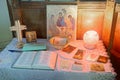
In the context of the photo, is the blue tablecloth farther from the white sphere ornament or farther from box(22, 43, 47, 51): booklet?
the white sphere ornament

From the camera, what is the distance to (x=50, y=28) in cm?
147

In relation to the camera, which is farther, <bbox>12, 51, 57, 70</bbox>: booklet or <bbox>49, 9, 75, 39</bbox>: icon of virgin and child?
<bbox>49, 9, 75, 39</bbox>: icon of virgin and child

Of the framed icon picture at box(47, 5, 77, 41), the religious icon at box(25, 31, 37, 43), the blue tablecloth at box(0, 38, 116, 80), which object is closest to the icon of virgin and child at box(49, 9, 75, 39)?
the framed icon picture at box(47, 5, 77, 41)

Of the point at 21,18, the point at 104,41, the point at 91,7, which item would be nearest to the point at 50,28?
the point at 21,18

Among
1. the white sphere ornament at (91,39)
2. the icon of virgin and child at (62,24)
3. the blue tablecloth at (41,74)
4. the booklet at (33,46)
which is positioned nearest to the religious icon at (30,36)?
the booklet at (33,46)

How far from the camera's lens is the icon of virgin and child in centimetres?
142

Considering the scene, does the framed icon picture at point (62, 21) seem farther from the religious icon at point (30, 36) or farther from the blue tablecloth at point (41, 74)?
the blue tablecloth at point (41, 74)

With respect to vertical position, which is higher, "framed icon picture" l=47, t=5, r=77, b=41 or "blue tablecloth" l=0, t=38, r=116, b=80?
"framed icon picture" l=47, t=5, r=77, b=41

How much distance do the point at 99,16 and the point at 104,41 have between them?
0.77 ft

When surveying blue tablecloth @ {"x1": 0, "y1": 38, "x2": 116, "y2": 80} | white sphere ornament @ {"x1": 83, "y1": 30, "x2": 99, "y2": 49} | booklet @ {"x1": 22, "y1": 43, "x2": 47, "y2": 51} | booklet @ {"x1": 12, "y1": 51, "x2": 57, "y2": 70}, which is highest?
white sphere ornament @ {"x1": 83, "y1": 30, "x2": 99, "y2": 49}

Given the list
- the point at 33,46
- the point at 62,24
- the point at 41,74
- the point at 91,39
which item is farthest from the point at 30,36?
the point at 91,39

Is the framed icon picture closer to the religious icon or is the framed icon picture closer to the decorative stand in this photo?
the religious icon

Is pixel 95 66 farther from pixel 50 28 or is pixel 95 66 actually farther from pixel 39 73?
pixel 50 28

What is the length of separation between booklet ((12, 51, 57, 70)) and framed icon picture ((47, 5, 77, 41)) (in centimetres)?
26
